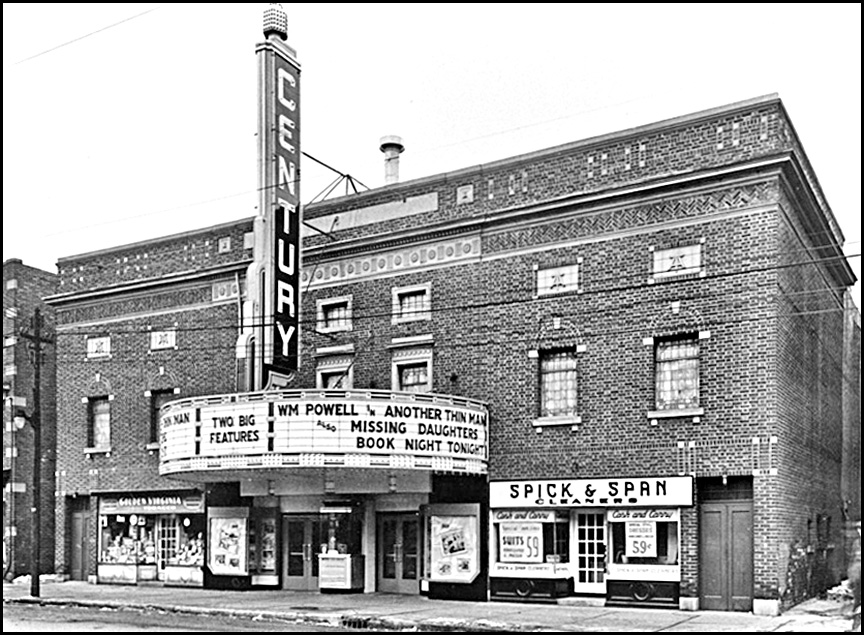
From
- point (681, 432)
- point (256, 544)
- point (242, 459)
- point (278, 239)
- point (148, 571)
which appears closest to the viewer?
point (681, 432)

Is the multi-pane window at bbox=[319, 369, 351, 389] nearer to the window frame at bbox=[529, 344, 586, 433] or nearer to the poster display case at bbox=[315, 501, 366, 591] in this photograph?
the poster display case at bbox=[315, 501, 366, 591]

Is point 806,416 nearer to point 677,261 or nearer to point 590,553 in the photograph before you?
point 677,261

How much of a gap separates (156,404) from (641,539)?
48.7 ft

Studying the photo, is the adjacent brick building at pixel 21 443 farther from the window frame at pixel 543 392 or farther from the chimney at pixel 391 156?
the window frame at pixel 543 392

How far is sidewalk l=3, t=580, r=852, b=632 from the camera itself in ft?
Answer: 62.2

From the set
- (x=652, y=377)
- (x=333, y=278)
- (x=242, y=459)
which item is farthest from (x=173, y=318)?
(x=652, y=377)

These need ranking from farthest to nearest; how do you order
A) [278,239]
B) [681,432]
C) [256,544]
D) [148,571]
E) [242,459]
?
[148,571] → [256,544] → [278,239] → [242,459] → [681,432]

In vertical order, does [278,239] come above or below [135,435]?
above

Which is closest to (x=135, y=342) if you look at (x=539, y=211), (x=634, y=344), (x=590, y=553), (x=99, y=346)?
(x=99, y=346)

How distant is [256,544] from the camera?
27812 millimetres

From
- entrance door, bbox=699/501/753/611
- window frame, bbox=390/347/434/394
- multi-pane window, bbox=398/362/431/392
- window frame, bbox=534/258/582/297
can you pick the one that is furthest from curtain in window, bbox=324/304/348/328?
entrance door, bbox=699/501/753/611

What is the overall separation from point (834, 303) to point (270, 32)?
15614 millimetres

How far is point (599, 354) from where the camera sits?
75.4 ft

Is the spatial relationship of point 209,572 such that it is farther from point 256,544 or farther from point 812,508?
point 812,508
